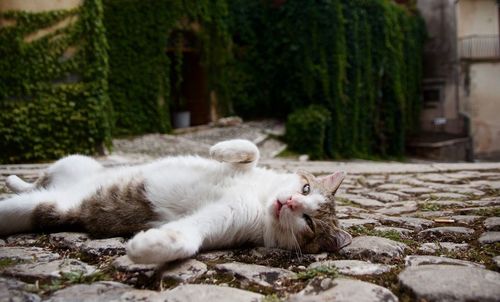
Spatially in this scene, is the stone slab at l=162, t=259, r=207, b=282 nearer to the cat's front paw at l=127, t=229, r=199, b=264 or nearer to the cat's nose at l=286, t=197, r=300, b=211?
the cat's front paw at l=127, t=229, r=199, b=264

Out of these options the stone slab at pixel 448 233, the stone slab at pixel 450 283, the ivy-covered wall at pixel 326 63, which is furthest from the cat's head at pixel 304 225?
the ivy-covered wall at pixel 326 63

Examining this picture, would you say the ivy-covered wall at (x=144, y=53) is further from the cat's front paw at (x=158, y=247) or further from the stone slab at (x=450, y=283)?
the stone slab at (x=450, y=283)

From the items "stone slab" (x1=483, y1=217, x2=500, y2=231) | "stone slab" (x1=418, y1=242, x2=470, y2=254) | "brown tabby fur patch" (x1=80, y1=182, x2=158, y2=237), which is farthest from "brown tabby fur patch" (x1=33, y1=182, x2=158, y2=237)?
"stone slab" (x1=483, y1=217, x2=500, y2=231)

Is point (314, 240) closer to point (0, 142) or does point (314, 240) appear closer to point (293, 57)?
point (0, 142)

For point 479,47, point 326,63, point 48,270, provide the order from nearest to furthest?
point 48,270 → point 326,63 → point 479,47

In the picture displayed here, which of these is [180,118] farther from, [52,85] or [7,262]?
[7,262]

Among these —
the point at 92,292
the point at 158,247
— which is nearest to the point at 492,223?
the point at 158,247

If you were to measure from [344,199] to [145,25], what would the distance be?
455 inches

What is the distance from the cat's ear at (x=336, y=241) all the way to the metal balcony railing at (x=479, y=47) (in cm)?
2184

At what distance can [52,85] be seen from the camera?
9266 mm

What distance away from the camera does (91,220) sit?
2.49 metres

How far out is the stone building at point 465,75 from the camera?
2120 centimetres

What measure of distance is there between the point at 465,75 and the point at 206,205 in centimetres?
2216

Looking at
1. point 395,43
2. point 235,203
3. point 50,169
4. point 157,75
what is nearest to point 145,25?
point 157,75
